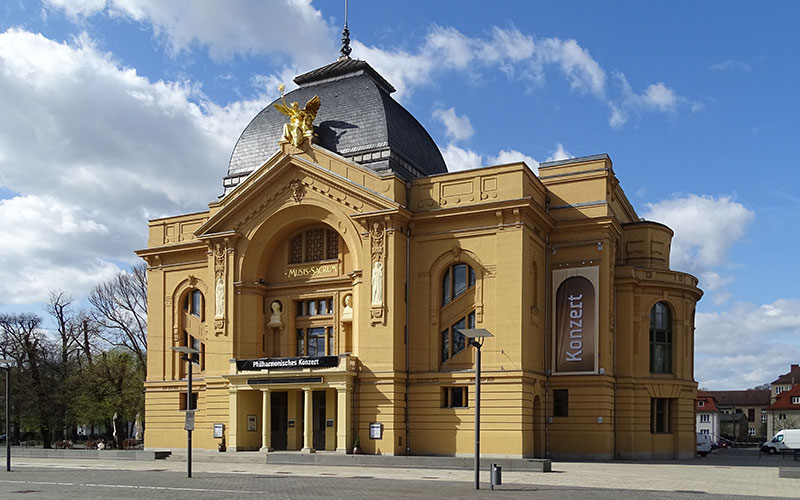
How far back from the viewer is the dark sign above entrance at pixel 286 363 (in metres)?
45.1

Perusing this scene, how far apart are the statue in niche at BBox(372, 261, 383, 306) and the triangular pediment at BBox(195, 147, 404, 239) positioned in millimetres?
2914

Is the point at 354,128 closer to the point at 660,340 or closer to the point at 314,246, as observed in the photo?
the point at 314,246

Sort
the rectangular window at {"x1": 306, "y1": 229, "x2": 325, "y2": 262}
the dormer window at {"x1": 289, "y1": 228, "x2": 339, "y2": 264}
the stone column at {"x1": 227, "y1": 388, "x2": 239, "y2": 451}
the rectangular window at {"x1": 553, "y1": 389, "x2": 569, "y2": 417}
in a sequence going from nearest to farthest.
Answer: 1. the rectangular window at {"x1": 553, "y1": 389, "x2": 569, "y2": 417}
2. the stone column at {"x1": 227, "y1": 388, "x2": 239, "y2": 451}
3. the dormer window at {"x1": 289, "y1": 228, "x2": 339, "y2": 264}
4. the rectangular window at {"x1": 306, "y1": 229, "x2": 325, "y2": 262}

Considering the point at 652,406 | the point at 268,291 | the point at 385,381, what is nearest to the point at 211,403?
the point at 268,291

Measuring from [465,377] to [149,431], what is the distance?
21.6 meters

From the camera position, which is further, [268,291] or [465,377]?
[268,291]

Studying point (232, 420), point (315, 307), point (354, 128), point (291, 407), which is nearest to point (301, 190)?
point (354, 128)

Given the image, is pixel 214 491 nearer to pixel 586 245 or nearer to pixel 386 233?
pixel 386 233

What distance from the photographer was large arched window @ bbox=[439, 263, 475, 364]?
45125 millimetres

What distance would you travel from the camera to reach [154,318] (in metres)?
55.2

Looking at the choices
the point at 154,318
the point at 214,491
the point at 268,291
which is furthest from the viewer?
the point at 154,318

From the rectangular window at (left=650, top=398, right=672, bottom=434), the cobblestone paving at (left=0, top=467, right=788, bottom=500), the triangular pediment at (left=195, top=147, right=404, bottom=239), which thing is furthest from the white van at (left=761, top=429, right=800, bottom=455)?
the cobblestone paving at (left=0, top=467, right=788, bottom=500)

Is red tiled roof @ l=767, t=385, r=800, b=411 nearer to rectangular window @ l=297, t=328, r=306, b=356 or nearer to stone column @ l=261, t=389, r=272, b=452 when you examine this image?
rectangular window @ l=297, t=328, r=306, b=356

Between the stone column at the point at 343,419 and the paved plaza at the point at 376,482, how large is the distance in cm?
380
